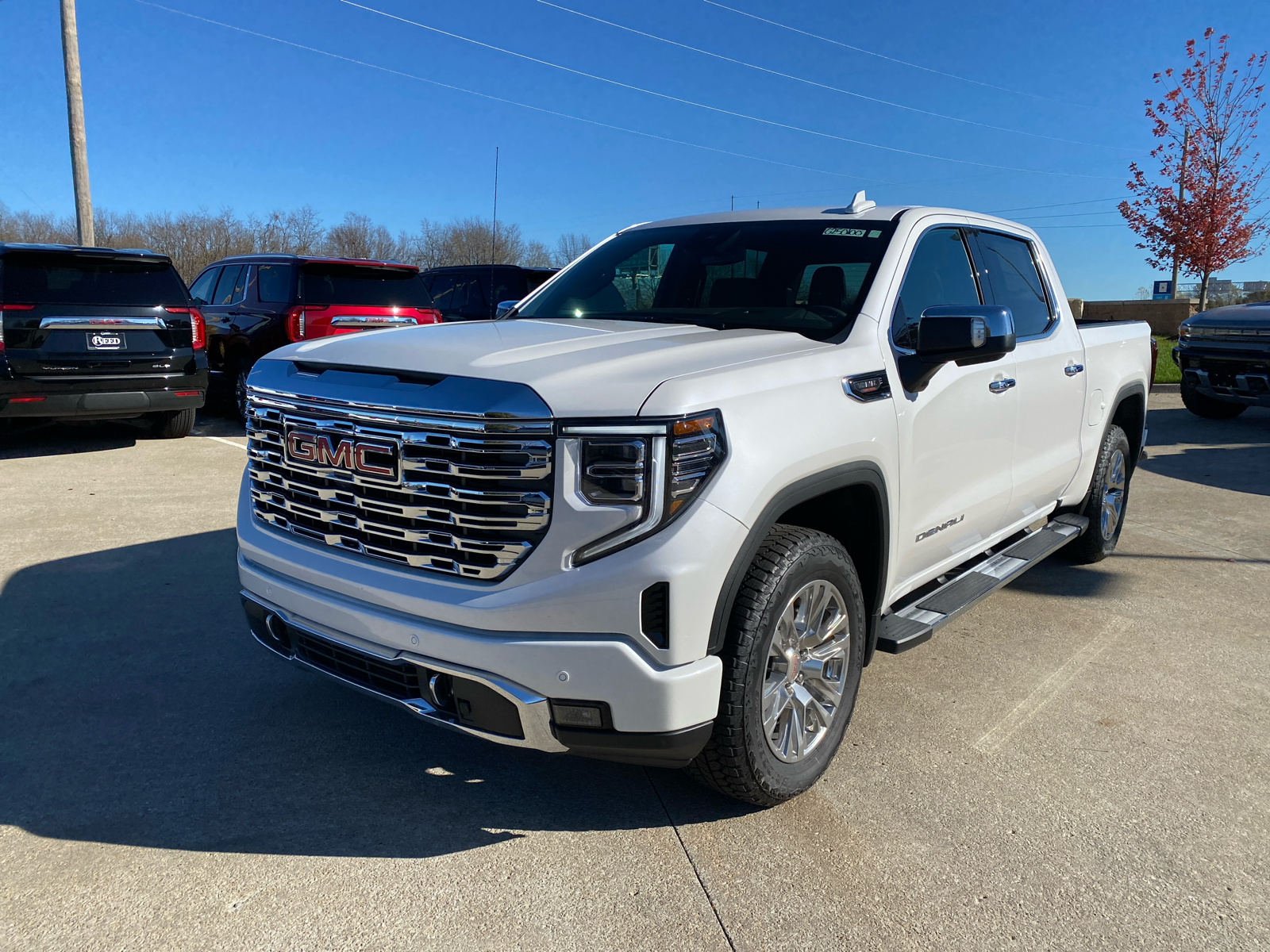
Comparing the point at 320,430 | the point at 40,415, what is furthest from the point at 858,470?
the point at 40,415

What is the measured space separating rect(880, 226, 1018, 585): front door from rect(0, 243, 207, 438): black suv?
284 inches

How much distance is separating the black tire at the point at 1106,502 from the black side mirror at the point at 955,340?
2432 mm

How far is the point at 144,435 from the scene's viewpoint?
972 centimetres

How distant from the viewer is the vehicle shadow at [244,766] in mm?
2846

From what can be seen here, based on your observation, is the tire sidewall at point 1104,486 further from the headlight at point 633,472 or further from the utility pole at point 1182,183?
the utility pole at point 1182,183

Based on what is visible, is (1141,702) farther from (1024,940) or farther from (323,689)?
(323,689)

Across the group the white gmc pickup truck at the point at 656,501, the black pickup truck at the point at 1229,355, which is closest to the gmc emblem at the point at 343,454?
the white gmc pickup truck at the point at 656,501

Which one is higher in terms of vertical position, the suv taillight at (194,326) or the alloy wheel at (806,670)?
the suv taillight at (194,326)

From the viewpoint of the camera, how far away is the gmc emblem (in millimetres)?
2648

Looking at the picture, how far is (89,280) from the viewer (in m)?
8.23

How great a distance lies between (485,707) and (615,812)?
726 millimetres

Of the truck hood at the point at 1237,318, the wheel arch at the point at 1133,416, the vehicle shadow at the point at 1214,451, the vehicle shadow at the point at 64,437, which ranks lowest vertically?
the vehicle shadow at the point at 64,437

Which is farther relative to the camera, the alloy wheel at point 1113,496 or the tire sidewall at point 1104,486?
the alloy wheel at point 1113,496

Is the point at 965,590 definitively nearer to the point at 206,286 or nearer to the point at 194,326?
the point at 194,326
